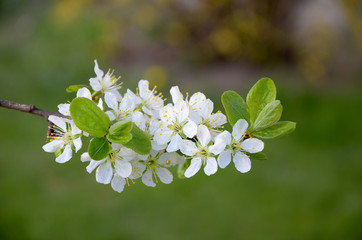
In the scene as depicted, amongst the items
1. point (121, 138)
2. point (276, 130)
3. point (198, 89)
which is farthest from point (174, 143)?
point (198, 89)

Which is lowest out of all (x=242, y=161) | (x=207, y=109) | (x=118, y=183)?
(x=118, y=183)

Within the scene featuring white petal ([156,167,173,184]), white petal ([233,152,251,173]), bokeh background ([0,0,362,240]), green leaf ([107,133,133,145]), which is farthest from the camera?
bokeh background ([0,0,362,240])

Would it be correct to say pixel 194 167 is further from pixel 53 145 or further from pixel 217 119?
pixel 53 145

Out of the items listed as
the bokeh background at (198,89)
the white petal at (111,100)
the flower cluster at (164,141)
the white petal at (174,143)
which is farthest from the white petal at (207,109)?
Answer: the bokeh background at (198,89)

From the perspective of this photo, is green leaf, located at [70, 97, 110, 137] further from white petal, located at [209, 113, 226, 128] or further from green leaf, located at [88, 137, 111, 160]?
white petal, located at [209, 113, 226, 128]

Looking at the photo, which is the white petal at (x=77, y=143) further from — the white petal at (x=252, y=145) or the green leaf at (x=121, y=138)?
Result: the white petal at (x=252, y=145)

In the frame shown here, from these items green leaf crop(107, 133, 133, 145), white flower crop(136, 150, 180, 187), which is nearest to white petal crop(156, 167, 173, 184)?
white flower crop(136, 150, 180, 187)

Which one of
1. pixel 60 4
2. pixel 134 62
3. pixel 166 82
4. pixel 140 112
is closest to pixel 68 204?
pixel 166 82
